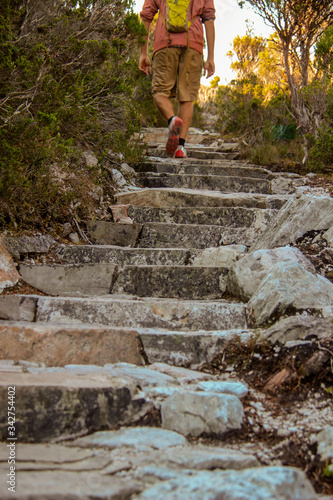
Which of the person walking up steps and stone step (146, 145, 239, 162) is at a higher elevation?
the person walking up steps

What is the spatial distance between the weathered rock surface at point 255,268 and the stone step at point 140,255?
0.52m

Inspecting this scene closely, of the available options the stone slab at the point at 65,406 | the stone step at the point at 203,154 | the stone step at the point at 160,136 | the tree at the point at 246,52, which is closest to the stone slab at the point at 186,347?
the stone slab at the point at 65,406

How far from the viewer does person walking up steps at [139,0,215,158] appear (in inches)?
203

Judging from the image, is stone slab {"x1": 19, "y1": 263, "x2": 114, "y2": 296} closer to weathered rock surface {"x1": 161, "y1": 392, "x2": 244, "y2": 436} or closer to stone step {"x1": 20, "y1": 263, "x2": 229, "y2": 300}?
stone step {"x1": 20, "y1": 263, "x2": 229, "y2": 300}

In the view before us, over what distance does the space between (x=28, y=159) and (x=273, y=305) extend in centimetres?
223

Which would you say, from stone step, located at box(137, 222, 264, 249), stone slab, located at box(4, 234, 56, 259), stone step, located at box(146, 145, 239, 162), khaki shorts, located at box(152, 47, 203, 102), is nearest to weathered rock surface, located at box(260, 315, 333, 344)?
stone step, located at box(137, 222, 264, 249)

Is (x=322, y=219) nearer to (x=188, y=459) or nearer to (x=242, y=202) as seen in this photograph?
(x=242, y=202)

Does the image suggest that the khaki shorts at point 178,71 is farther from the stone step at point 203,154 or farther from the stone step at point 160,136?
the stone step at point 160,136

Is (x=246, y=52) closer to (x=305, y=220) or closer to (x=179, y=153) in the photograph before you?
(x=179, y=153)

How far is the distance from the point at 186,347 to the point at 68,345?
22.2 inches

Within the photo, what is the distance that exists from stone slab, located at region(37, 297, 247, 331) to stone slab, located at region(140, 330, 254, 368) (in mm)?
305

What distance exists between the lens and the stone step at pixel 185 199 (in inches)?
178

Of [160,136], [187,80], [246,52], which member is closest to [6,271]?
[187,80]

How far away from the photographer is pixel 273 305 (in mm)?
2219
